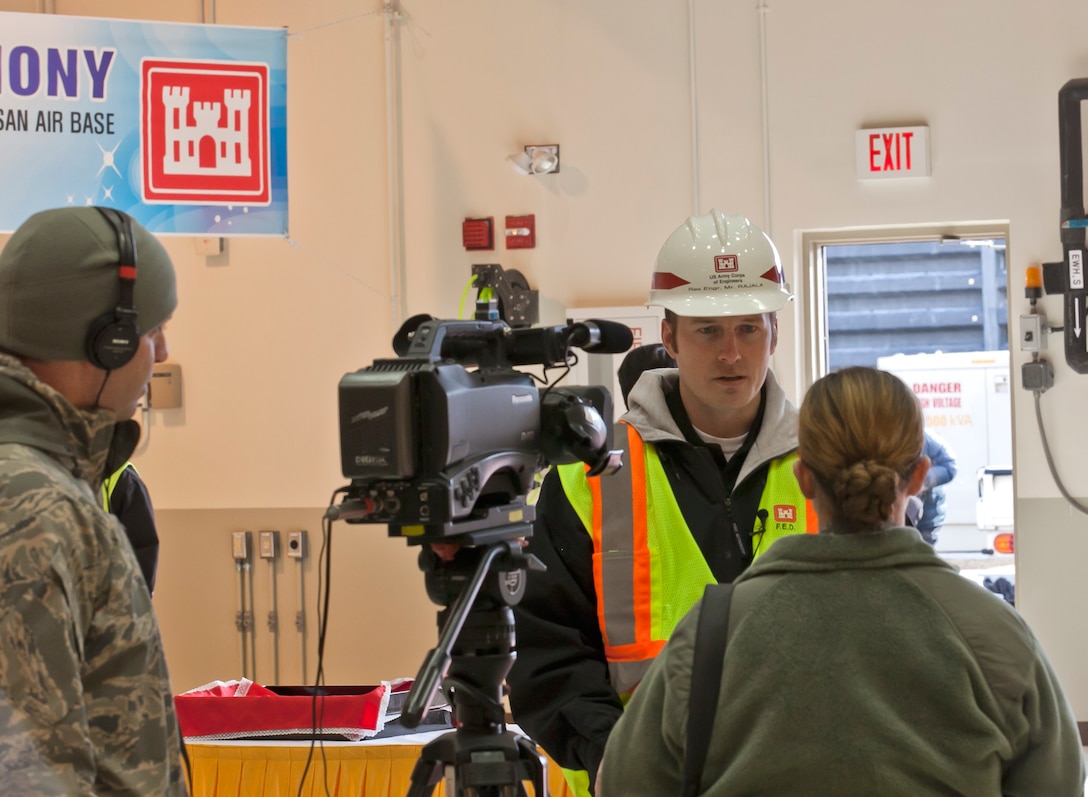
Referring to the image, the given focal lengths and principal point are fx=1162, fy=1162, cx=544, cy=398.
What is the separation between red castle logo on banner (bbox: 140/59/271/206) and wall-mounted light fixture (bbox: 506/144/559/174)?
1.20m

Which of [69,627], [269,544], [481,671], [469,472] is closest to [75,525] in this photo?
[69,627]

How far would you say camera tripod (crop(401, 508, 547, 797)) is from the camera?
4.99ft

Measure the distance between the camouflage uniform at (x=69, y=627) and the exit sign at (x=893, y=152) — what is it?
4227mm

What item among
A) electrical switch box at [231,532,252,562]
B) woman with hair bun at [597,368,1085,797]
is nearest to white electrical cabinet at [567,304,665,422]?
electrical switch box at [231,532,252,562]

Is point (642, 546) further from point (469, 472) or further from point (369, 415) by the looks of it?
point (369, 415)

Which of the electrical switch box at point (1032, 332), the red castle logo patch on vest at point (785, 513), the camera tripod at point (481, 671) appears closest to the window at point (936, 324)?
the electrical switch box at point (1032, 332)

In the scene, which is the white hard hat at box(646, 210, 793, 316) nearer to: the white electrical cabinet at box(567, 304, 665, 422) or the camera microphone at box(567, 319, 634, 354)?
the camera microphone at box(567, 319, 634, 354)

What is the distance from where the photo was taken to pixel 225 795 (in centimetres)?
319

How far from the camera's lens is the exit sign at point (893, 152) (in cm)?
496

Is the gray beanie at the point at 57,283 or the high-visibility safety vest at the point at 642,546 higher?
the gray beanie at the point at 57,283

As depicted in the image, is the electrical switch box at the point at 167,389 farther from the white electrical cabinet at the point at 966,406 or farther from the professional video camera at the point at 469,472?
the professional video camera at the point at 469,472

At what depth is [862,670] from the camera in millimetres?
1273

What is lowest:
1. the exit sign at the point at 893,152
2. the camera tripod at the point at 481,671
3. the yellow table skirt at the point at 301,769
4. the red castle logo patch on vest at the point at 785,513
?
the yellow table skirt at the point at 301,769

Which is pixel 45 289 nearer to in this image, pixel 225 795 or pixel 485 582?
pixel 485 582
